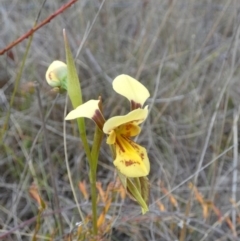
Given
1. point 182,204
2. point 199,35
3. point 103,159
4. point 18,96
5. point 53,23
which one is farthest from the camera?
point 199,35

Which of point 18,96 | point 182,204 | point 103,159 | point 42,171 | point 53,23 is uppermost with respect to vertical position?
point 53,23

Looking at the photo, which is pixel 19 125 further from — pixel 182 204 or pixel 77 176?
pixel 182 204

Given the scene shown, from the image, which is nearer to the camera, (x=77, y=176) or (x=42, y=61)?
(x=77, y=176)

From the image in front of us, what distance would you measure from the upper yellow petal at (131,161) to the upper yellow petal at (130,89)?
7 centimetres

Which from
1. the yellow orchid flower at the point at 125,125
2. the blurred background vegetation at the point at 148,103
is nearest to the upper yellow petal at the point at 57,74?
the yellow orchid flower at the point at 125,125

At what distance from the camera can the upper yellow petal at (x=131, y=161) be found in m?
0.67

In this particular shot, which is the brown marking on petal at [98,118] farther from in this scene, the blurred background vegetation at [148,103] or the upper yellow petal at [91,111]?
the blurred background vegetation at [148,103]

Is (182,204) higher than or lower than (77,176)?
lower

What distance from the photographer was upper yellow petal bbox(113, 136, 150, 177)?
67 cm

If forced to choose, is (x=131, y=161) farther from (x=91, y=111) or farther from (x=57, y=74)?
(x=57, y=74)

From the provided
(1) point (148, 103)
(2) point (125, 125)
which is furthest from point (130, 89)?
(1) point (148, 103)

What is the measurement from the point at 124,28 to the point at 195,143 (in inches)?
28.6

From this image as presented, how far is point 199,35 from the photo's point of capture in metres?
2.11

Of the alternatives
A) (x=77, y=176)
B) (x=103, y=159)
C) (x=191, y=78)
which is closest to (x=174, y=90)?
(x=191, y=78)
